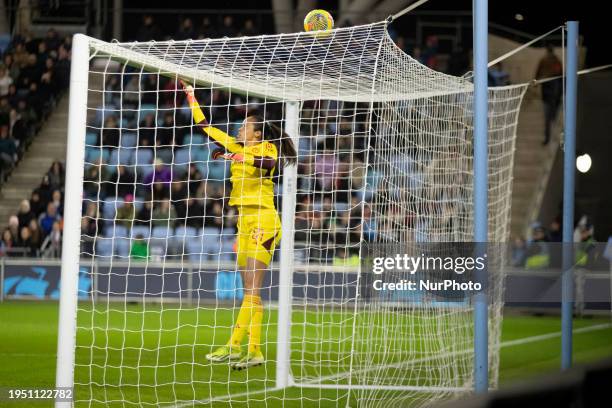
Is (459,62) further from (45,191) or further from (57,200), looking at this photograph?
(45,191)

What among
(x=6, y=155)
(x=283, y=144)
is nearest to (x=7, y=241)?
(x=6, y=155)

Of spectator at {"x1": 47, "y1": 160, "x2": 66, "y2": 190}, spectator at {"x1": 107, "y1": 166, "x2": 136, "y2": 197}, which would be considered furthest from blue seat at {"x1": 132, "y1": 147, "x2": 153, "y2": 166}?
spectator at {"x1": 47, "y1": 160, "x2": 66, "y2": 190}

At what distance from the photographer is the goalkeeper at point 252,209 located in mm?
6945

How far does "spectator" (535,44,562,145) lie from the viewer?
57.9 ft

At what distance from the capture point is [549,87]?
18391 mm

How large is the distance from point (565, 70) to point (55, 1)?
1572 centimetres

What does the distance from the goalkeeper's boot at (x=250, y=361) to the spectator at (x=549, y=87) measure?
1170 centimetres

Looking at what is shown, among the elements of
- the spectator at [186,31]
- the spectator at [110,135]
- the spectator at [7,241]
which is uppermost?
the spectator at [186,31]

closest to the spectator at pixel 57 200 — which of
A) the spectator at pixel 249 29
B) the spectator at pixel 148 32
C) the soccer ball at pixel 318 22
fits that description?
the spectator at pixel 148 32

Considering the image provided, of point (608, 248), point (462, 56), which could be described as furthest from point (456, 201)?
point (462, 56)

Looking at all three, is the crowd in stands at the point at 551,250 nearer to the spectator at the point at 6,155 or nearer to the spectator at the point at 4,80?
the spectator at the point at 6,155

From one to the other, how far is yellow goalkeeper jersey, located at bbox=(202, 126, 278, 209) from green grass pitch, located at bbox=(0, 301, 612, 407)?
100 cm

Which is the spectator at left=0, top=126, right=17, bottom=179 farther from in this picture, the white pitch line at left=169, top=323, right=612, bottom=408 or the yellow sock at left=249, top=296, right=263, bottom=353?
the yellow sock at left=249, top=296, right=263, bottom=353

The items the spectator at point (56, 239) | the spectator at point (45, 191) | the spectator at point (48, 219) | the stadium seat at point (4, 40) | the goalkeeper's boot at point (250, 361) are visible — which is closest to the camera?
the goalkeeper's boot at point (250, 361)
